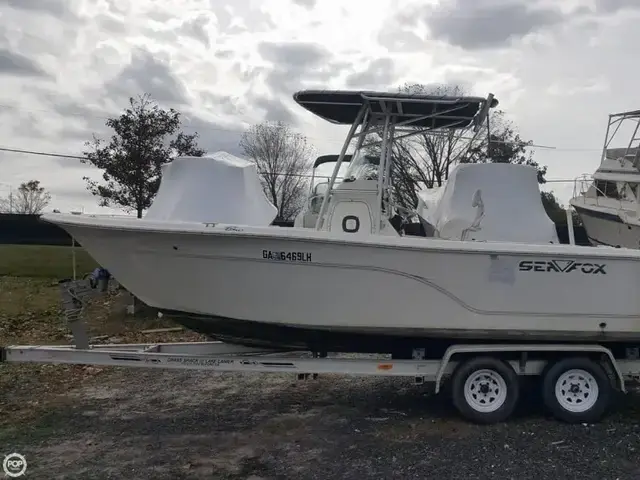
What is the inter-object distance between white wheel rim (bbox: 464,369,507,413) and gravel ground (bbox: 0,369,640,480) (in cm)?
19

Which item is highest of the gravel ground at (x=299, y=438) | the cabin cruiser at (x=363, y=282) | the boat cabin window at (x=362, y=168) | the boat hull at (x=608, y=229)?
the boat cabin window at (x=362, y=168)

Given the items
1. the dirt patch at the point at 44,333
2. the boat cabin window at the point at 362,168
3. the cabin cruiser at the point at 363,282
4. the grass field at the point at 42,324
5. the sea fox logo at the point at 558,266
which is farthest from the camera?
the grass field at the point at 42,324

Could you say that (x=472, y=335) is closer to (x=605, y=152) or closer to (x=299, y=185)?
(x=605, y=152)

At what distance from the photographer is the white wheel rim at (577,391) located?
5535mm

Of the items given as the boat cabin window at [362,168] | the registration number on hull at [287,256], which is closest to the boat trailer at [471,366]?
the registration number on hull at [287,256]

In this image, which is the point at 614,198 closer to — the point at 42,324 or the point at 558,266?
the point at 558,266

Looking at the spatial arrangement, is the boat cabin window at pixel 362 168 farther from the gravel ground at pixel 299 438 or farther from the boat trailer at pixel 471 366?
the gravel ground at pixel 299 438

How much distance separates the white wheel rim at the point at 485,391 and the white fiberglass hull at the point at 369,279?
0.39 m

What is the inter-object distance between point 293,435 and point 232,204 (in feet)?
6.93

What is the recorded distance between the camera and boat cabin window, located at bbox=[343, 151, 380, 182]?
6.01 metres

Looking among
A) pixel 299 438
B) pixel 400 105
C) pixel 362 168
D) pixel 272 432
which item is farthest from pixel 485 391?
A: pixel 400 105

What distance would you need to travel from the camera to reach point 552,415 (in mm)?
5629

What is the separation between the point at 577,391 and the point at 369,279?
2.17 metres

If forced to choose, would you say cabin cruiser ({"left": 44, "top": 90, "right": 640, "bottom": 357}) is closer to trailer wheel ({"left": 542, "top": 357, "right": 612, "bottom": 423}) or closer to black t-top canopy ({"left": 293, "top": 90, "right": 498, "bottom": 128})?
trailer wheel ({"left": 542, "top": 357, "right": 612, "bottom": 423})
